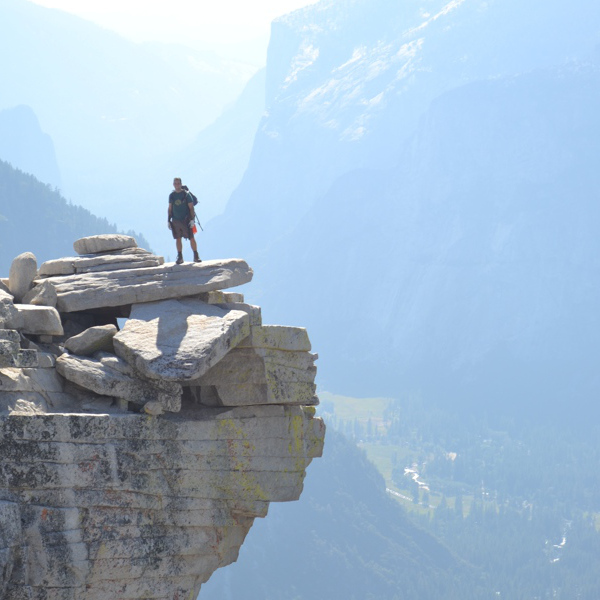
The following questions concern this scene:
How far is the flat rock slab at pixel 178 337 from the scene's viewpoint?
32.7 metres

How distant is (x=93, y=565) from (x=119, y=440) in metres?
3.58

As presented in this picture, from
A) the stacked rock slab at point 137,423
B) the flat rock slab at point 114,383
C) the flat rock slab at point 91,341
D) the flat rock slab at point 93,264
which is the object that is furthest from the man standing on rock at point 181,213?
the flat rock slab at point 114,383

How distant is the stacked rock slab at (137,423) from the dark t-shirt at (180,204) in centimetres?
192

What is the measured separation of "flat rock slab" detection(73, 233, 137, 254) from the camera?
38406 millimetres

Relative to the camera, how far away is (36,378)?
32125mm

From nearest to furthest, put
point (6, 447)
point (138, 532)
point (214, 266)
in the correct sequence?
point (6, 447), point (138, 532), point (214, 266)

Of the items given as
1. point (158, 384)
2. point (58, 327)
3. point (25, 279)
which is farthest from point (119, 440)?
point (25, 279)

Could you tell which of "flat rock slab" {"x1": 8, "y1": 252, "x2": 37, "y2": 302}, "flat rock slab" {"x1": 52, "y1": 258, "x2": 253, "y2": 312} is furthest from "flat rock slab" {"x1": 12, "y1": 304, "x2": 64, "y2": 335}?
"flat rock slab" {"x1": 8, "y1": 252, "x2": 37, "y2": 302}

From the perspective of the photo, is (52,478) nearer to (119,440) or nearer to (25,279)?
(119,440)

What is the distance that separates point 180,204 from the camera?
3919 centimetres

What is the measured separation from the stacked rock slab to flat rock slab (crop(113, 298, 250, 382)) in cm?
6

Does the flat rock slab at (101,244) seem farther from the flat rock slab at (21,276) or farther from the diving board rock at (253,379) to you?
the diving board rock at (253,379)

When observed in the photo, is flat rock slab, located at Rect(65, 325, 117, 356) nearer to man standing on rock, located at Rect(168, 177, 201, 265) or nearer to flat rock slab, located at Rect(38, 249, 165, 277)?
flat rock slab, located at Rect(38, 249, 165, 277)

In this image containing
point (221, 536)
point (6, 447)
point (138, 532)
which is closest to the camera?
point (6, 447)
